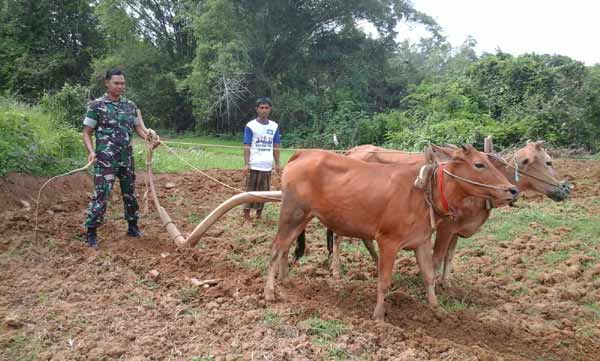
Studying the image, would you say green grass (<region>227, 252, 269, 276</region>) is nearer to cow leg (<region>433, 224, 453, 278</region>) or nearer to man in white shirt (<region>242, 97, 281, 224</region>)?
man in white shirt (<region>242, 97, 281, 224</region>)

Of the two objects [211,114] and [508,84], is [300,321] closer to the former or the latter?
[508,84]

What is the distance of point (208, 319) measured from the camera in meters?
4.74

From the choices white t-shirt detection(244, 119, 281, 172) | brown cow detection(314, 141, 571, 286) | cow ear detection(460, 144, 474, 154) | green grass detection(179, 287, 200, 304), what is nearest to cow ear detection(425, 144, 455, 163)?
cow ear detection(460, 144, 474, 154)

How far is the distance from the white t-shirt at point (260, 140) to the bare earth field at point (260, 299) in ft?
3.49

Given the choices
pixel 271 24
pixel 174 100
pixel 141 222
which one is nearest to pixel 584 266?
pixel 141 222

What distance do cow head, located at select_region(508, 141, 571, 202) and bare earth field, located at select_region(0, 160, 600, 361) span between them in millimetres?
1030

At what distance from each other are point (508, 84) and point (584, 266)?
15195mm

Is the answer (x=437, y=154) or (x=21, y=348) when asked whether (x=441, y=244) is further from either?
(x=21, y=348)

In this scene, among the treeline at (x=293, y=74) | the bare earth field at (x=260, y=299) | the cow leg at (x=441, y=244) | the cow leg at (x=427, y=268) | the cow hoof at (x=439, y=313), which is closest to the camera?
the bare earth field at (x=260, y=299)

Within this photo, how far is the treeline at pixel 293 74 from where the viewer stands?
62.9 ft

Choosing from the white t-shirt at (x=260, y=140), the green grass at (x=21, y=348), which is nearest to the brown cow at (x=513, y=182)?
the white t-shirt at (x=260, y=140)

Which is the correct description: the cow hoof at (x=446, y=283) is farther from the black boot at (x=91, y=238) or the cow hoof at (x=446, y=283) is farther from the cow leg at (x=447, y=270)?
the black boot at (x=91, y=238)

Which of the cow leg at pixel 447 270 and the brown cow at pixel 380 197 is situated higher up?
the brown cow at pixel 380 197

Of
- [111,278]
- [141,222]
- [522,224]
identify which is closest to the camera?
[111,278]
